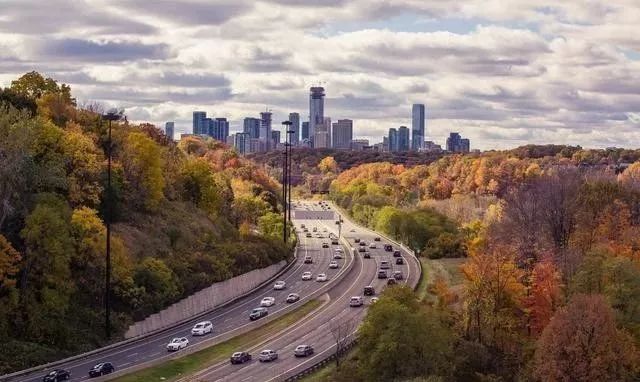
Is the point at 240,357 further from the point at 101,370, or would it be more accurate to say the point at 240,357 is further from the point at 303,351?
the point at 101,370

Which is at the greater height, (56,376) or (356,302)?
A: (56,376)

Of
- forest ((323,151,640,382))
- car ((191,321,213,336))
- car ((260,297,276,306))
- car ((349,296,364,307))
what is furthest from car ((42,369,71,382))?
car ((349,296,364,307))

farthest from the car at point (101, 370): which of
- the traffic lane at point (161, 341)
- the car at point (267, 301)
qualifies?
the car at point (267, 301)

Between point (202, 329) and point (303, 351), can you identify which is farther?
point (202, 329)

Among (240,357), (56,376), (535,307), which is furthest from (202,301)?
(535,307)

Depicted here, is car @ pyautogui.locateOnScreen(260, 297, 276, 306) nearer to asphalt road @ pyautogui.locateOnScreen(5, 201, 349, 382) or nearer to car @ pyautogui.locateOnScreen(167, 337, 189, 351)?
asphalt road @ pyautogui.locateOnScreen(5, 201, 349, 382)
